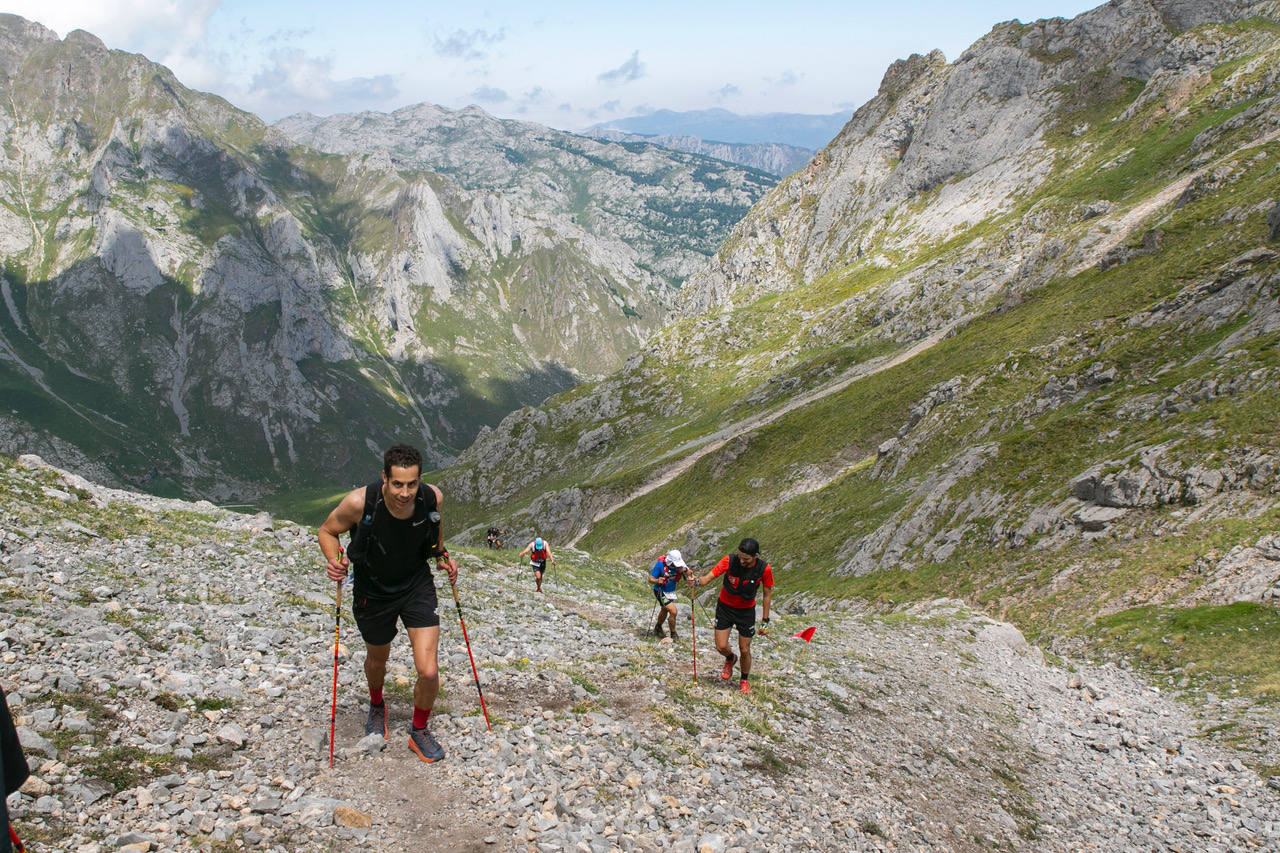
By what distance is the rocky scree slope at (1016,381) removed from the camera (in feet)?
101

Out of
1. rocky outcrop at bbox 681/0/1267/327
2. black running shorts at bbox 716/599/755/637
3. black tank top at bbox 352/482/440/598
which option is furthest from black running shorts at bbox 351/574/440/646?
rocky outcrop at bbox 681/0/1267/327

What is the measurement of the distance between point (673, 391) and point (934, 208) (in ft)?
250

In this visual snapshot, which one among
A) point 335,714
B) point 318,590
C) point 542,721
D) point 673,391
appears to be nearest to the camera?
point 335,714

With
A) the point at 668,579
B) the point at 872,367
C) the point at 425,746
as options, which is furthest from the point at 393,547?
the point at 872,367

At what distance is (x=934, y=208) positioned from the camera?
15450 cm

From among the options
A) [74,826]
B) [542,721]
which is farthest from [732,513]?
[74,826]

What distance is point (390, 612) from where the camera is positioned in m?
10.3

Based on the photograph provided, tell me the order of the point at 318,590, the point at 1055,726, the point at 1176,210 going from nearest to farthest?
1. the point at 318,590
2. the point at 1055,726
3. the point at 1176,210

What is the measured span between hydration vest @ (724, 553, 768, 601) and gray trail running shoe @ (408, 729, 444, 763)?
7951 millimetres

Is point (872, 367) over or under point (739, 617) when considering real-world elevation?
under

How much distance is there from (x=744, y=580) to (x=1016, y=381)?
51.3 meters

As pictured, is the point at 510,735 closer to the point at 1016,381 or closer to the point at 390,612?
the point at 390,612

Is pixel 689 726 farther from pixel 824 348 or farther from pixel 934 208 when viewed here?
pixel 934 208

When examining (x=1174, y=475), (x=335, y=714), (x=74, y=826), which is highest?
(x=74, y=826)
